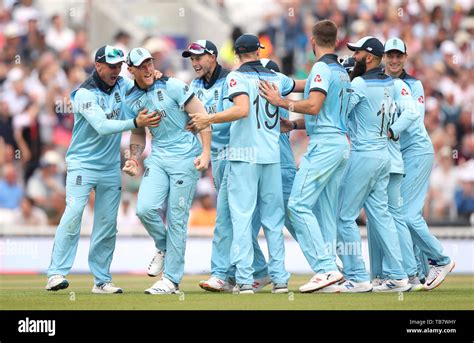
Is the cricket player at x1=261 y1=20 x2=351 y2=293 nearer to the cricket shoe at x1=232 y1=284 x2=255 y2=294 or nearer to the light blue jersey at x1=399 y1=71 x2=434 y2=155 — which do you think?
the cricket shoe at x1=232 y1=284 x2=255 y2=294

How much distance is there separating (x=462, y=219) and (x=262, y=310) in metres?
9.15

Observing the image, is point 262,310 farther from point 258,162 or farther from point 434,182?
point 434,182

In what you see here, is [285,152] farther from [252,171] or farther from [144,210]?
[144,210]

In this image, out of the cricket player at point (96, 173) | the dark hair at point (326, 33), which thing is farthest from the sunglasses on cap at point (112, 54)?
the dark hair at point (326, 33)

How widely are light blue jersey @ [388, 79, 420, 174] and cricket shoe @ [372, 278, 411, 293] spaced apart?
126cm

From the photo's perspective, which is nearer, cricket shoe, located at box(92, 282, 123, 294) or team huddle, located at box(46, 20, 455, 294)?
team huddle, located at box(46, 20, 455, 294)

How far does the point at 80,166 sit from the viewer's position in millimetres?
13688

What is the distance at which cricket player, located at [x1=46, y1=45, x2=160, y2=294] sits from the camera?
532 inches

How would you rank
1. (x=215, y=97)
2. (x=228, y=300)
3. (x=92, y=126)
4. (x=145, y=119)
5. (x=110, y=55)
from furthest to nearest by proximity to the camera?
(x=215, y=97) → (x=92, y=126) → (x=110, y=55) → (x=145, y=119) → (x=228, y=300)

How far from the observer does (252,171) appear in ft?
43.2

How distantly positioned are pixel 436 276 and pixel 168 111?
3.68 m

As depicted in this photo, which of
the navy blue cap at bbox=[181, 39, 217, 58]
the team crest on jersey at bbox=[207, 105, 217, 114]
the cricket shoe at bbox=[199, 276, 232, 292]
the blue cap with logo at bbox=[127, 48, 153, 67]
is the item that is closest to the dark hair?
the navy blue cap at bbox=[181, 39, 217, 58]

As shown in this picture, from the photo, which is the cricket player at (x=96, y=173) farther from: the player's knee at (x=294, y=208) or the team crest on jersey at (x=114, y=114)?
the player's knee at (x=294, y=208)

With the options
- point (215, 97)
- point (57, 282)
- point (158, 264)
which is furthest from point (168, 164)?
point (57, 282)
